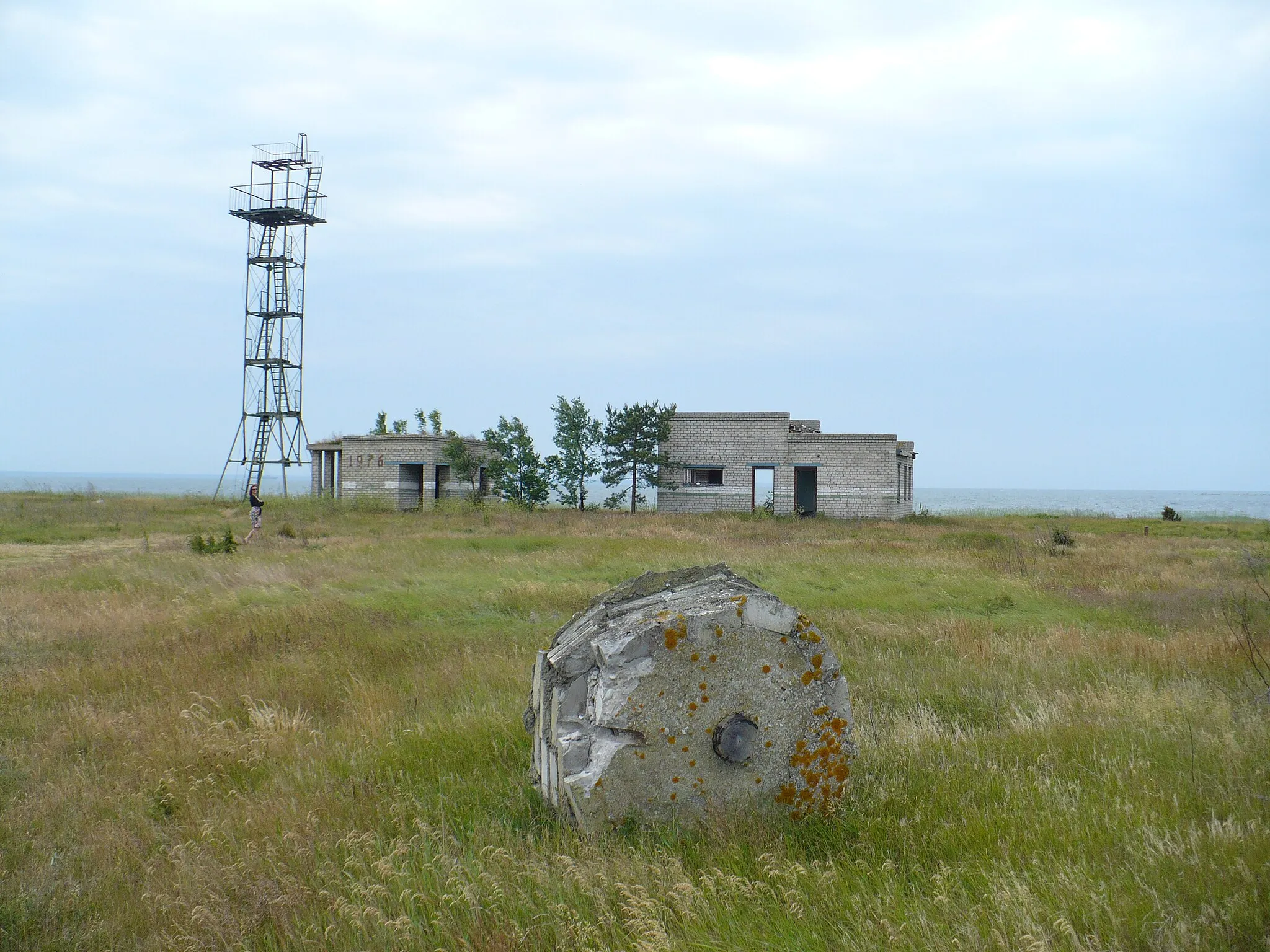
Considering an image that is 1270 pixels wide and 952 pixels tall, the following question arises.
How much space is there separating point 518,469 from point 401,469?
20.1 feet

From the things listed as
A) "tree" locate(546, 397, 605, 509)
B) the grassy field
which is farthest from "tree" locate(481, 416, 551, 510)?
the grassy field

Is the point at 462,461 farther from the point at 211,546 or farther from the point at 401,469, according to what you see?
the point at 211,546

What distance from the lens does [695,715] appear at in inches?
179

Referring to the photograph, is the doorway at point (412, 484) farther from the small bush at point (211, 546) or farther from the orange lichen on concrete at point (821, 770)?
the orange lichen on concrete at point (821, 770)

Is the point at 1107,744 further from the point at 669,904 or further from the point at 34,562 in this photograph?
the point at 34,562

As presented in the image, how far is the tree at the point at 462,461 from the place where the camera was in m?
40.1

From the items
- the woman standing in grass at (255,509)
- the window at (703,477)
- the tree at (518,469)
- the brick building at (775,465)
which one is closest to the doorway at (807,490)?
the brick building at (775,465)

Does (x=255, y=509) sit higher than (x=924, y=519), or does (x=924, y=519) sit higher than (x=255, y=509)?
(x=255, y=509)

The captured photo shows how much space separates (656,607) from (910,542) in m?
21.2

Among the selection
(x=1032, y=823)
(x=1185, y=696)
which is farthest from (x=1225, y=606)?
(x=1032, y=823)

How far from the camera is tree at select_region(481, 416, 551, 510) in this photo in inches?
1535

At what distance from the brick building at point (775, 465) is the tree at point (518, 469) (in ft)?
17.8

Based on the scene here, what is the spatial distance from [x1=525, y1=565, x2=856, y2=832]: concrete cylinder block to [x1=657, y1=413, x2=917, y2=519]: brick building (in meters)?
32.9

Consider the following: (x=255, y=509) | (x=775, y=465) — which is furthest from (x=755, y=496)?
(x=255, y=509)
